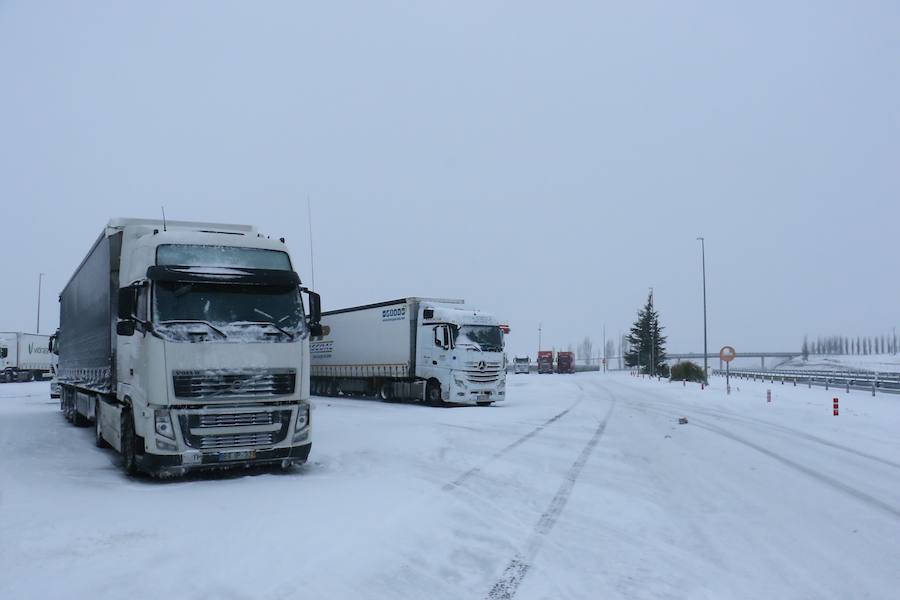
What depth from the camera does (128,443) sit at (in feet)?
34.7

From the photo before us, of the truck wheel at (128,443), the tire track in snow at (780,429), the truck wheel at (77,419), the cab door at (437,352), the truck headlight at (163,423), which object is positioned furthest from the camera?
the cab door at (437,352)

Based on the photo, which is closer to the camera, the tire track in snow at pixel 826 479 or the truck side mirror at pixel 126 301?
the tire track in snow at pixel 826 479

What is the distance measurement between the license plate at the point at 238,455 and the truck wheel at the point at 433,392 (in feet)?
53.6

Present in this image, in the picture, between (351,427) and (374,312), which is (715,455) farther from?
(374,312)

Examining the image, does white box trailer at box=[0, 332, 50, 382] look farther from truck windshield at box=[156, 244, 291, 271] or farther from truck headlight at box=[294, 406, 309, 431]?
truck headlight at box=[294, 406, 309, 431]

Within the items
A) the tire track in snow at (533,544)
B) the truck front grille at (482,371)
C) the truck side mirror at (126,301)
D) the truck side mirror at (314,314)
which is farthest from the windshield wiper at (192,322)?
the truck front grille at (482,371)

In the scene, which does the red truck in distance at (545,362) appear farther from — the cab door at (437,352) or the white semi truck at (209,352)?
the white semi truck at (209,352)

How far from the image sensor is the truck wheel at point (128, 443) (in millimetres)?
10346

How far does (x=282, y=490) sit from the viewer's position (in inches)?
368

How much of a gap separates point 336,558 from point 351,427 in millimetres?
11547

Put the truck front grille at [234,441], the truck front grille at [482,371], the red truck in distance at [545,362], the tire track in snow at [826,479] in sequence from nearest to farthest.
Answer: the tire track in snow at [826,479]
the truck front grille at [234,441]
the truck front grille at [482,371]
the red truck in distance at [545,362]

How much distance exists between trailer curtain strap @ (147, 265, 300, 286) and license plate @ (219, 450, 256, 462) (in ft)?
7.74

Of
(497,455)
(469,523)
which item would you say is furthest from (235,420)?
(497,455)

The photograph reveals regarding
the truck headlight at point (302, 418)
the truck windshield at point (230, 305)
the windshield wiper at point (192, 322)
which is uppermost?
the truck windshield at point (230, 305)
